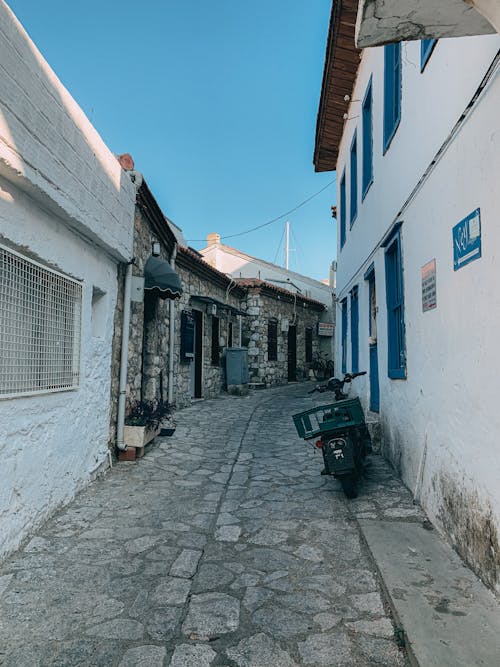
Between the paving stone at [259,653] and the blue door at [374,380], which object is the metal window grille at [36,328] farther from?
the blue door at [374,380]

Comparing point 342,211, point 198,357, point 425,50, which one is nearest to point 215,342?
point 198,357

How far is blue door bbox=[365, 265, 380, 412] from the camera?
7069 mm

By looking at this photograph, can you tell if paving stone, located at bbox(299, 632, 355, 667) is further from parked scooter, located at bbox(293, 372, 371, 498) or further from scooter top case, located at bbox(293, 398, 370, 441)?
scooter top case, located at bbox(293, 398, 370, 441)

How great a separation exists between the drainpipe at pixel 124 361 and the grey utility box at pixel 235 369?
25.9 feet

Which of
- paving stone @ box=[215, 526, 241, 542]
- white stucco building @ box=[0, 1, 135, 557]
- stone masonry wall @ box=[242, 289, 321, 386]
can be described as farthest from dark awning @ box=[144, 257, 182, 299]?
stone masonry wall @ box=[242, 289, 321, 386]

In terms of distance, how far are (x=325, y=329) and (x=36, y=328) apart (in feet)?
60.5

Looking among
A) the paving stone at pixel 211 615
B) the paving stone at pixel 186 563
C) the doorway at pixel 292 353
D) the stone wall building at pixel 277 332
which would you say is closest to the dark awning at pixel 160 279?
the paving stone at pixel 186 563

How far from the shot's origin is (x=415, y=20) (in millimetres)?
2232

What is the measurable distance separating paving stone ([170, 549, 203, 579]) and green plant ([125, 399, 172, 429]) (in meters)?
2.91

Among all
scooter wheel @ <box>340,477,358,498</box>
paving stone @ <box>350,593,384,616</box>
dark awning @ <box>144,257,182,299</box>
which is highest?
dark awning @ <box>144,257,182,299</box>

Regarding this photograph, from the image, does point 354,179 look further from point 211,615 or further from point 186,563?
point 211,615

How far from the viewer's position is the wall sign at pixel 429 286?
3.92 meters

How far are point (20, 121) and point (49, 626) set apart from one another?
316 centimetres

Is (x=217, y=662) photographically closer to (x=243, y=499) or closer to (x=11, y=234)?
(x=243, y=499)
